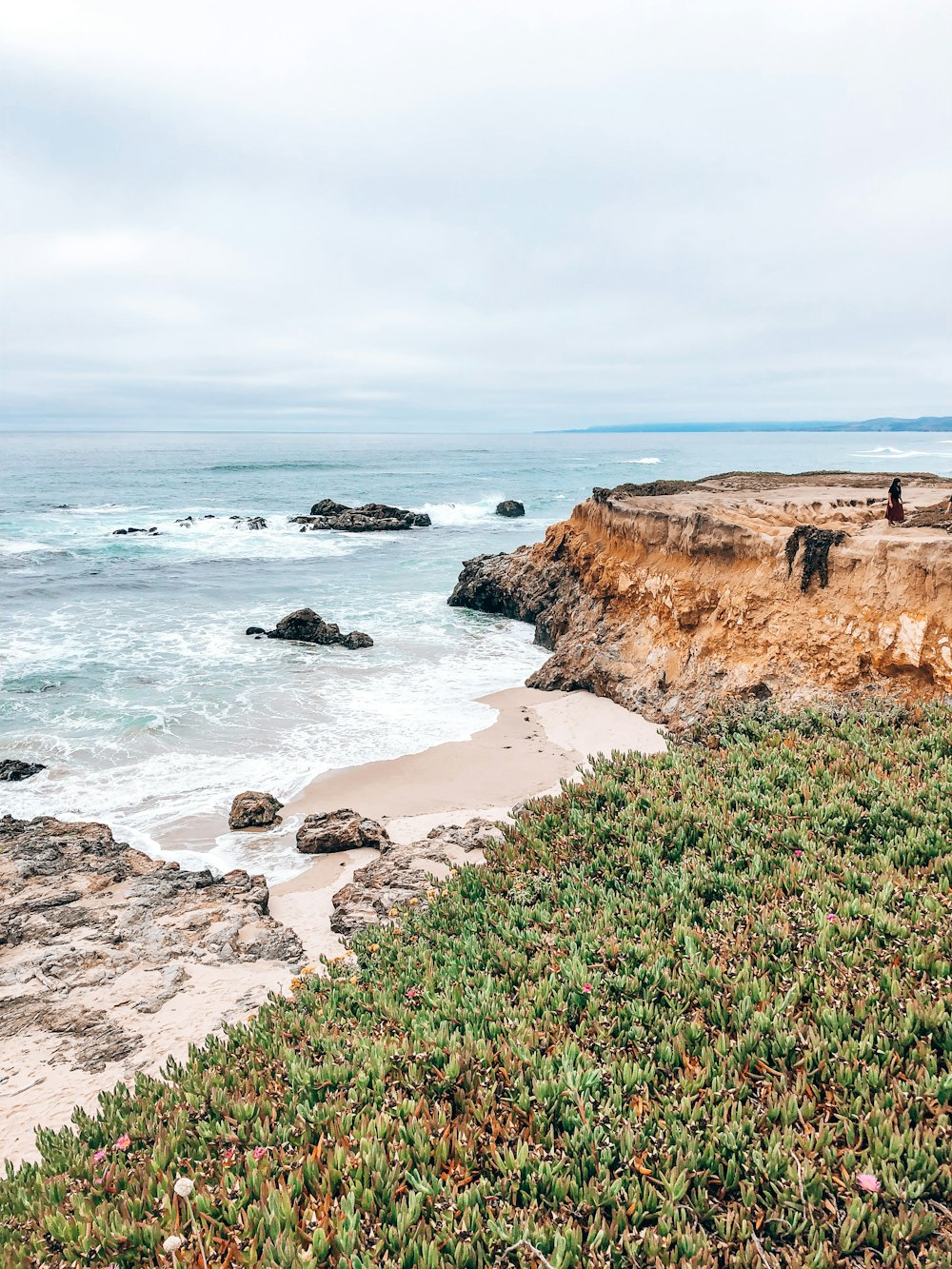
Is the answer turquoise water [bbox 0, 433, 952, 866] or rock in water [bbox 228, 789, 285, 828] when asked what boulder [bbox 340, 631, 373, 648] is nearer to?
turquoise water [bbox 0, 433, 952, 866]

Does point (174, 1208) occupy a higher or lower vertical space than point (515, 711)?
higher

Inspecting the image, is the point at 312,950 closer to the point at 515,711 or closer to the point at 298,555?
the point at 515,711

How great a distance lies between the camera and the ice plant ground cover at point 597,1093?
274 centimetres

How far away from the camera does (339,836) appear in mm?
10086

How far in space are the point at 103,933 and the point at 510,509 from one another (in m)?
48.9

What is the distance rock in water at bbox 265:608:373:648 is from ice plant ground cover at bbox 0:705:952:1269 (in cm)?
1623

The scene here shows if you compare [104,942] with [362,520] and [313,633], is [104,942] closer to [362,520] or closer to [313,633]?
[313,633]

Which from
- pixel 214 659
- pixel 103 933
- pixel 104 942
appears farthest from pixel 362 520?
pixel 104 942

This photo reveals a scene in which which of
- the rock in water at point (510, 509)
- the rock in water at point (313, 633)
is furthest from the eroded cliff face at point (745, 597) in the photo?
the rock in water at point (510, 509)

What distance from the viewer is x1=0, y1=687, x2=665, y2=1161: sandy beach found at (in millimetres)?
5770

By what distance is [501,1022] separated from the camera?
155 inches

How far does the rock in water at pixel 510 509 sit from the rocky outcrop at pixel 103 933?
46.6m

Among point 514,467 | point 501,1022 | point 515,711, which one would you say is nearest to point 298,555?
point 515,711

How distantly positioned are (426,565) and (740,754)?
29.1m
